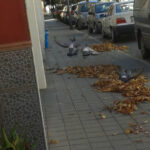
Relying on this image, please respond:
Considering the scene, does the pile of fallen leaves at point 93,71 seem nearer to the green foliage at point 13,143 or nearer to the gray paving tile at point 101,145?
the gray paving tile at point 101,145

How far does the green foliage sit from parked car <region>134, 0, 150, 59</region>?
7.55 m

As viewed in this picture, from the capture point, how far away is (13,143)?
381 centimetres

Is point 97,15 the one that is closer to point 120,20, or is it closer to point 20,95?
point 120,20

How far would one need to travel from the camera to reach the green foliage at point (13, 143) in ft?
12.3

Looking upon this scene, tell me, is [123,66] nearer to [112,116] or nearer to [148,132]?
[112,116]

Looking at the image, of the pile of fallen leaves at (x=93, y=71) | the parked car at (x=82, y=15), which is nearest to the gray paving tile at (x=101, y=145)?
the pile of fallen leaves at (x=93, y=71)

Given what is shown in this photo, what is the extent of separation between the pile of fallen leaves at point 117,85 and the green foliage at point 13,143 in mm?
2836

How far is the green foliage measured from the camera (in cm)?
375

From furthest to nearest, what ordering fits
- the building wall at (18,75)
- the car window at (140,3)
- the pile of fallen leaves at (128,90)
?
1. the car window at (140,3)
2. the pile of fallen leaves at (128,90)
3. the building wall at (18,75)

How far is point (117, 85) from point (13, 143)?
481cm

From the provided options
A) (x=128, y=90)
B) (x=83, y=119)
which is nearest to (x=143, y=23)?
(x=128, y=90)

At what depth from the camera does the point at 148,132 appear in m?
5.45

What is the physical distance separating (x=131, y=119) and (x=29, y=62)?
2.56 metres

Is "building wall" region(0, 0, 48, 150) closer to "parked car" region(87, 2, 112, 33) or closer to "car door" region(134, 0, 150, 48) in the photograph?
"car door" region(134, 0, 150, 48)
